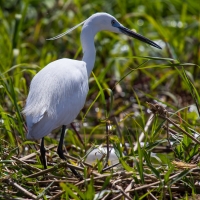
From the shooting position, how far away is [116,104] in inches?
241

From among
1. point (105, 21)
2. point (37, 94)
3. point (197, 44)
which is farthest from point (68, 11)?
point (37, 94)

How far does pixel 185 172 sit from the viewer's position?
3.29 m

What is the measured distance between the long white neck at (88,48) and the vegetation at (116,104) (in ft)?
0.60

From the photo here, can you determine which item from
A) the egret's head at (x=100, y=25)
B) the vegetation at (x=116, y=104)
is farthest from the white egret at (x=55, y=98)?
the egret's head at (x=100, y=25)

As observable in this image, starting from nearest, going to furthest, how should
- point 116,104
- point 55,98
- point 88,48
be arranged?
point 55,98, point 88,48, point 116,104

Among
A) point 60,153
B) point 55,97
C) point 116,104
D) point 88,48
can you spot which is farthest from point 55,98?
point 116,104

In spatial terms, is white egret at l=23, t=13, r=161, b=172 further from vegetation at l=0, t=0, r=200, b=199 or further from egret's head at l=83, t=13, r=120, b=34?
egret's head at l=83, t=13, r=120, b=34

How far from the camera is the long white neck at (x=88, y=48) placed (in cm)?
440

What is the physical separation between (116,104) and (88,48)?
1767mm

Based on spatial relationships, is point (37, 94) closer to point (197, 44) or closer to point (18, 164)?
point (18, 164)

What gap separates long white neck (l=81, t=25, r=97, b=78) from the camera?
4402 millimetres

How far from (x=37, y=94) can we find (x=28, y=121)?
0.82ft

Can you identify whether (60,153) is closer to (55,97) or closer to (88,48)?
(55,97)

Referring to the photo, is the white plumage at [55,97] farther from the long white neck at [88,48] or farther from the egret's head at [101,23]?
the egret's head at [101,23]
